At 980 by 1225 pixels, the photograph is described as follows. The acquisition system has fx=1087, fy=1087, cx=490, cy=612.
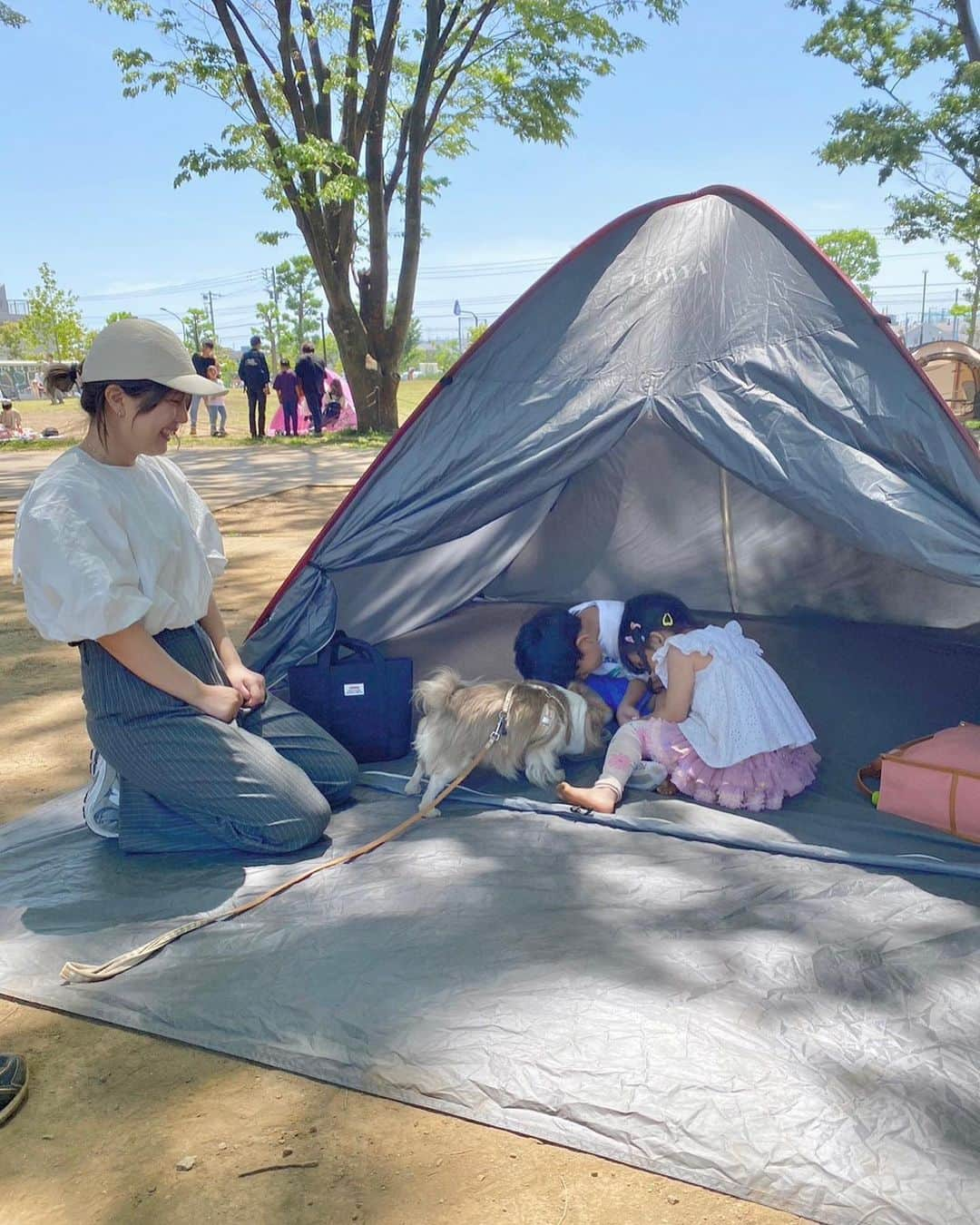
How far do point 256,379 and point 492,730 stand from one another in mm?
13148

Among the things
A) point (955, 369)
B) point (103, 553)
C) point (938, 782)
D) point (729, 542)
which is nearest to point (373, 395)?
point (955, 369)

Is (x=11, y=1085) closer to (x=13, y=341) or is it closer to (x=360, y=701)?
(x=360, y=701)

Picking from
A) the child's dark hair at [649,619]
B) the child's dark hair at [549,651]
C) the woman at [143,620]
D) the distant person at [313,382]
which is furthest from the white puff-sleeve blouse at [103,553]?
the distant person at [313,382]

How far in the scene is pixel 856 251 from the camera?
151ft

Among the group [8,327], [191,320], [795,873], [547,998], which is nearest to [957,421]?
[795,873]

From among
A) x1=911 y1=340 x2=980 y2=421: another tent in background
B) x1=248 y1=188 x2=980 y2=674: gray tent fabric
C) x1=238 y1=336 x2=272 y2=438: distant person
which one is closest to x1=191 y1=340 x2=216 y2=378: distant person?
x1=238 y1=336 x2=272 y2=438: distant person

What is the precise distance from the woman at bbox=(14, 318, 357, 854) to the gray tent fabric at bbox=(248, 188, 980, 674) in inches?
29.8

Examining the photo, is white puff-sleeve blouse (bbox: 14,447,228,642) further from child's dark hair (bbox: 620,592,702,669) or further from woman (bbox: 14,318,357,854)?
child's dark hair (bbox: 620,592,702,669)

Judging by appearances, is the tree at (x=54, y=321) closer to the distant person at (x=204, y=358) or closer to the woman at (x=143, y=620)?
the distant person at (x=204, y=358)

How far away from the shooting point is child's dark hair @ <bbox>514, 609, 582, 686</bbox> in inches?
146

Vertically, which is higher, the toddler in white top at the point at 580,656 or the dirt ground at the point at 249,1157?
the toddler in white top at the point at 580,656

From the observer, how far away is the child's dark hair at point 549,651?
12.2 feet

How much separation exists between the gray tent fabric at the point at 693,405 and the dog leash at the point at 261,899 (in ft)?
2.34

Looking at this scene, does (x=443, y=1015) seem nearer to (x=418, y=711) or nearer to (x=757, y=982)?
(x=757, y=982)
